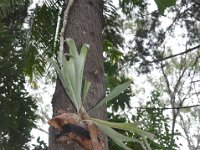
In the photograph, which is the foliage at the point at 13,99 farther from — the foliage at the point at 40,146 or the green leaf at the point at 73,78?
the green leaf at the point at 73,78


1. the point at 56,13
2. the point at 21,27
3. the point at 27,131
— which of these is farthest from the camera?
the point at 27,131

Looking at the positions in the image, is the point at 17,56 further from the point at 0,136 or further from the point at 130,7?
the point at 130,7

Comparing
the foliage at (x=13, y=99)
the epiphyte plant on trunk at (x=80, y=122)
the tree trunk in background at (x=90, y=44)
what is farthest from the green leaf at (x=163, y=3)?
the foliage at (x=13, y=99)

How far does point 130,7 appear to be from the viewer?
537cm

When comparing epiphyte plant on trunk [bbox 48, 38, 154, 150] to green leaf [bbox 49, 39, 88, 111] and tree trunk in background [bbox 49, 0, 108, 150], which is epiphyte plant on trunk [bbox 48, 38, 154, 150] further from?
tree trunk in background [bbox 49, 0, 108, 150]

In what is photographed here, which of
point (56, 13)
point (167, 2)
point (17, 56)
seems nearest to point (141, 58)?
point (17, 56)

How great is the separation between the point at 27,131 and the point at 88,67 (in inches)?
177

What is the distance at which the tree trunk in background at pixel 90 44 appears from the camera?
93.5 inches

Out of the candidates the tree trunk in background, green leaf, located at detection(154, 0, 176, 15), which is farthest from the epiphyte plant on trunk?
the tree trunk in background

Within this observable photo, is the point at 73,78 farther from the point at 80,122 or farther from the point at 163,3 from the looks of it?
the point at 163,3

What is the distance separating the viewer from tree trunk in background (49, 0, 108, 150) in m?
2.38

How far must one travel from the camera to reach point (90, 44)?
2830 millimetres

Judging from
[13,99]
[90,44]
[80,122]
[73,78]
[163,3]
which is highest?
[13,99]

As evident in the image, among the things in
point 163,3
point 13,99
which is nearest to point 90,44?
point 163,3
